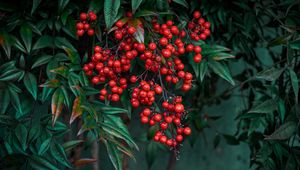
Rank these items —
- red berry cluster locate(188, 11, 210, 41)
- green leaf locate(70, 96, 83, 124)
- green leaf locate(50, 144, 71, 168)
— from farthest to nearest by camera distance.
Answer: red berry cluster locate(188, 11, 210, 41), green leaf locate(50, 144, 71, 168), green leaf locate(70, 96, 83, 124)

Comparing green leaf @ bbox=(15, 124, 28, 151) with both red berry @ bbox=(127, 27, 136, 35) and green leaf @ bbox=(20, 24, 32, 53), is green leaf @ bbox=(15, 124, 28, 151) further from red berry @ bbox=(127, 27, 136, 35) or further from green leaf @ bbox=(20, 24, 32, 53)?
red berry @ bbox=(127, 27, 136, 35)

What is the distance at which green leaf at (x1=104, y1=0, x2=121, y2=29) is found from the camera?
96 cm

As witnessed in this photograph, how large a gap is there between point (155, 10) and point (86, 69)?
0.77 feet

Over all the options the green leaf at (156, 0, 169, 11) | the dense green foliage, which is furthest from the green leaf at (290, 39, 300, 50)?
the green leaf at (156, 0, 169, 11)

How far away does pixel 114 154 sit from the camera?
991 millimetres

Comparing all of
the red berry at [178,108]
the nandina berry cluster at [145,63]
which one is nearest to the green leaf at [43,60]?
the nandina berry cluster at [145,63]

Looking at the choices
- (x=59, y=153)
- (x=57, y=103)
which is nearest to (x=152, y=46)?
(x=57, y=103)

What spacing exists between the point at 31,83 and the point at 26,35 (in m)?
0.12

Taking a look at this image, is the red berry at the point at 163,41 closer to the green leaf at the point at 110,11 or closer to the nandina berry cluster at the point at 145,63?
the nandina berry cluster at the point at 145,63

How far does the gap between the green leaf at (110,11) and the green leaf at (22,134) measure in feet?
1.14

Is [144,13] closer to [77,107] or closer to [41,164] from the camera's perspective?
[77,107]

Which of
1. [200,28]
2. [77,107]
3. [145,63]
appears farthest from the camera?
[200,28]

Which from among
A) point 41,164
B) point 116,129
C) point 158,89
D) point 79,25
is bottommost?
point 41,164

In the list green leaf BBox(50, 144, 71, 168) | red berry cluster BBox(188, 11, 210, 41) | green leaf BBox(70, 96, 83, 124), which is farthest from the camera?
red berry cluster BBox(188, 11, 210, 41)
